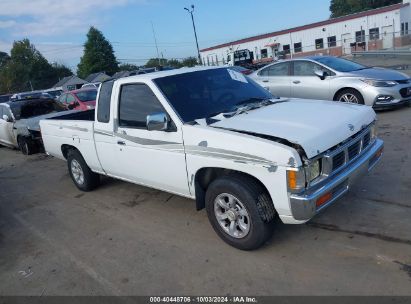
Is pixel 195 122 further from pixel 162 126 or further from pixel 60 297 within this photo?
pixel 60 297

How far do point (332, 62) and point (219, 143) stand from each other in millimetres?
7353

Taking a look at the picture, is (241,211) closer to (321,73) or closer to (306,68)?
(321,73)

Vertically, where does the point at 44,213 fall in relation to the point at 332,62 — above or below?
below

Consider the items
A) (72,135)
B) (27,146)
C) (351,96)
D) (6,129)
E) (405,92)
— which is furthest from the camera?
(6,129)

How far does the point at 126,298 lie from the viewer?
3.65m

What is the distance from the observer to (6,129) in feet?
41.1

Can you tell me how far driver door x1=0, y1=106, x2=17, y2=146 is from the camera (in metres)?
12.2

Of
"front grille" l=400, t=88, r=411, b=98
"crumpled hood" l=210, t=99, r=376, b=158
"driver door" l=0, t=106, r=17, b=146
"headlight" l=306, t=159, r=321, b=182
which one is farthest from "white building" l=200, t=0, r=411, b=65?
"headlight" l=306, t=159, r=321, b=182

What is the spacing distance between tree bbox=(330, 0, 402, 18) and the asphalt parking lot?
91.0 m

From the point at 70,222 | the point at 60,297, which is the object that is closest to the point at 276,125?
the point at 60,297

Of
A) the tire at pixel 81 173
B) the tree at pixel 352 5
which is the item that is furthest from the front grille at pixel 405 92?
the tree at pixel 352 5

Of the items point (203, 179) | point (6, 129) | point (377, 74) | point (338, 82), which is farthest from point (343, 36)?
point (203, 179)

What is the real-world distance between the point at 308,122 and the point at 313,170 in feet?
1.96

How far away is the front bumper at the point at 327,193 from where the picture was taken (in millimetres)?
3531
